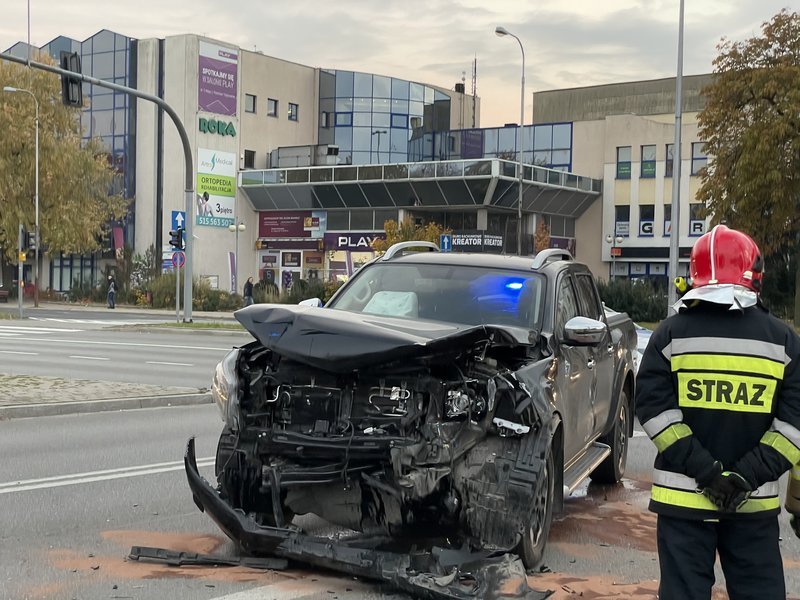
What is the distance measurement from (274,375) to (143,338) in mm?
21420

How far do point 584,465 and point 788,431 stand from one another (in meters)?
3.09

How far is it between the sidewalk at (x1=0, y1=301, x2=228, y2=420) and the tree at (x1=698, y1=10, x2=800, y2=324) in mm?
26493

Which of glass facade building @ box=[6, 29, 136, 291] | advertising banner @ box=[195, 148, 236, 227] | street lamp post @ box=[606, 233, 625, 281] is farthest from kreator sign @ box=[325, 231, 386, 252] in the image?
street lamp post @ box=[606, 233, 625, 281]

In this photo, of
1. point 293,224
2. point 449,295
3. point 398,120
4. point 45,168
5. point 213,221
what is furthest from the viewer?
point 398,120

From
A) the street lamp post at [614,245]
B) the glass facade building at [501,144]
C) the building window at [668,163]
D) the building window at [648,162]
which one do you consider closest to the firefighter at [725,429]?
the building window at [668,163]

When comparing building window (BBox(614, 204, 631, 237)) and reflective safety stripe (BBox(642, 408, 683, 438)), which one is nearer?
reflective safety stripe (BBox(642, 408, 683, 438))

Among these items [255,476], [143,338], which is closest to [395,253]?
[255,476]

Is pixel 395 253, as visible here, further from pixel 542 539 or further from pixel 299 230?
pixel 299 230

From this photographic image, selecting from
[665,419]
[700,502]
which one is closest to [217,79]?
[665,419]

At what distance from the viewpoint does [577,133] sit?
195 ft

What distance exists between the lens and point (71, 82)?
21031mm

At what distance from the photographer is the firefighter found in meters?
3.51

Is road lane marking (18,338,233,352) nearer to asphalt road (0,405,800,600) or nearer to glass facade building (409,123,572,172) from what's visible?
asphalt road (0,405,800,600)

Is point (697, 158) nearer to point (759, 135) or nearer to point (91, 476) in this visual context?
point (759, 135)
